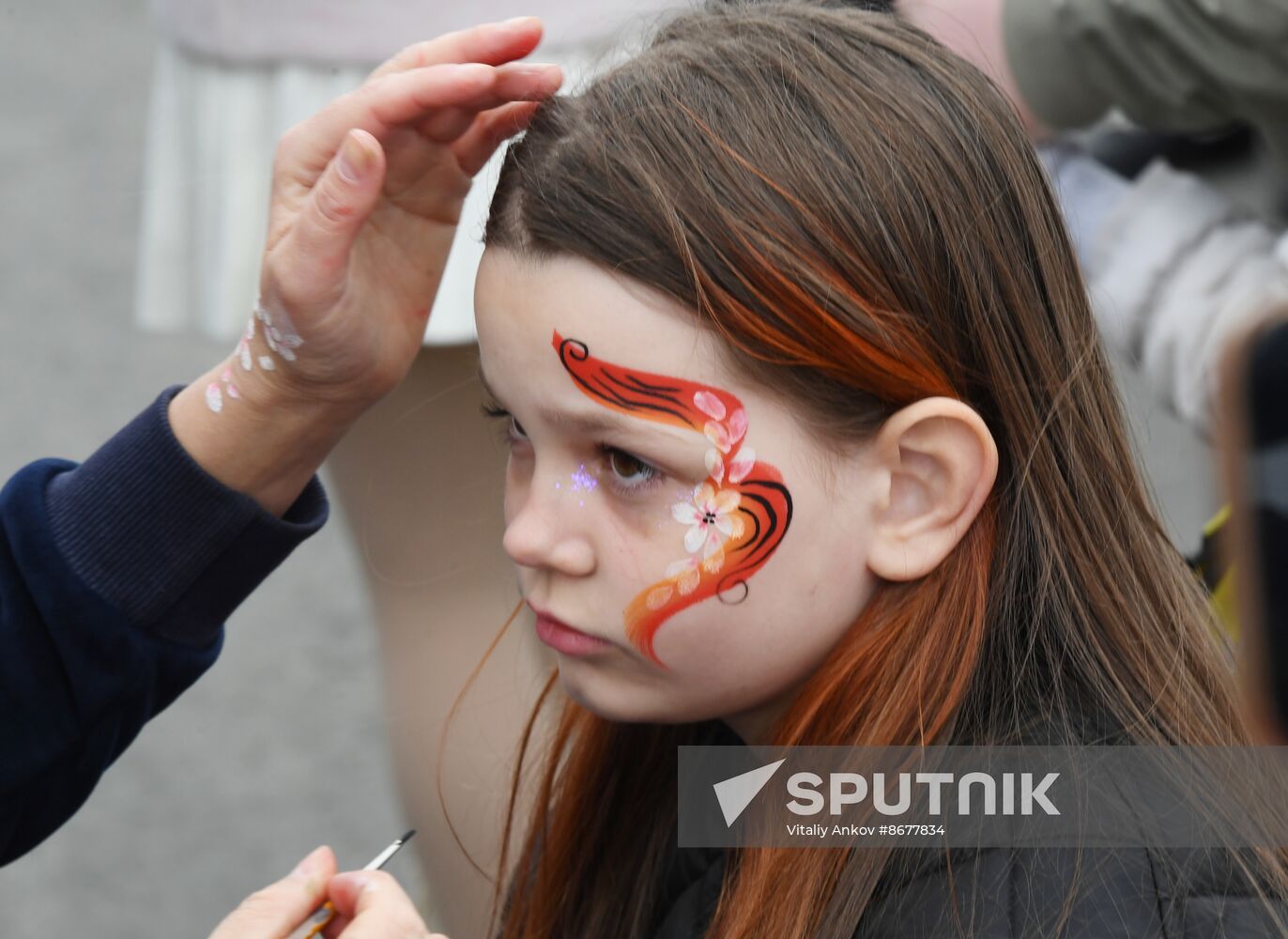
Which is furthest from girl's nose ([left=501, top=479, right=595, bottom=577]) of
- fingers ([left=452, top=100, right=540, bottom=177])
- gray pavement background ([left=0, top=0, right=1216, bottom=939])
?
gray pavement background ([left=0, top=0, right=1216, bottom=939])

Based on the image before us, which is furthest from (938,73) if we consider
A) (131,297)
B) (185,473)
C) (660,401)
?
(131,297)

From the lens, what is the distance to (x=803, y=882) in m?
1.25

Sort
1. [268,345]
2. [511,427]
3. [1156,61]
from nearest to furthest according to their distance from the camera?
[511,427] < [268,345] < [1156,61]

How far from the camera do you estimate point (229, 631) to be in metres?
3.05

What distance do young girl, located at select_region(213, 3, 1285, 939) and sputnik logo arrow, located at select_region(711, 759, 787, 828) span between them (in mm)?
60

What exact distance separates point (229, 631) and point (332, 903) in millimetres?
1928

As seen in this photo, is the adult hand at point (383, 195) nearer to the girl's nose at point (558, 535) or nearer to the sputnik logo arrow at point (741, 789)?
the girl's nose at point (558, 535)

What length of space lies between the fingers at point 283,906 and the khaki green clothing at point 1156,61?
4.16 ft

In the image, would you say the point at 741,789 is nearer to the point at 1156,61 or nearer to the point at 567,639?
the point at 567,639

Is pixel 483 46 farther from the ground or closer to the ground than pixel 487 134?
farther from the ground

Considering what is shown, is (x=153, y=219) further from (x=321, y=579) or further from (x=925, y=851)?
(x=925, y=851)

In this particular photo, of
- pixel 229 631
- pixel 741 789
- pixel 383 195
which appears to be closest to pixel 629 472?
pixel 741 789

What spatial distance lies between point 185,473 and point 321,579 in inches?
68.7

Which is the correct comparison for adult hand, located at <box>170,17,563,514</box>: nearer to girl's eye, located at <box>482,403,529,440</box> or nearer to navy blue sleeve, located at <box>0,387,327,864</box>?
navy blue sleeve, located at <box>0,387,327,864</box>
